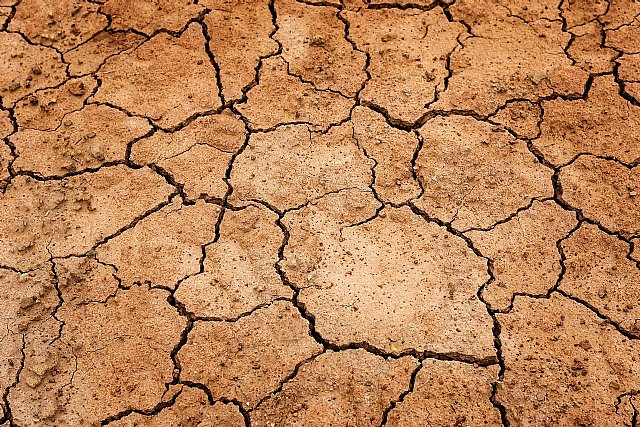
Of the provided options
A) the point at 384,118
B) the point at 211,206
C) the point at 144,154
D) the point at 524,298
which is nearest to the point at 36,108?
the point at 144,154

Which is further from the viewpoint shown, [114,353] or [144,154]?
[144,154]

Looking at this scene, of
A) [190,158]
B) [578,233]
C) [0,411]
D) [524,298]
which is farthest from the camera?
[190,158]

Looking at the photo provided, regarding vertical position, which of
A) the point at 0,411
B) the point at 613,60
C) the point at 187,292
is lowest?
the point at 0,411

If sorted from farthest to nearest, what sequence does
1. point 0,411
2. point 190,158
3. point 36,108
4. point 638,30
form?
1. point 638,30
2. point 36,108
3. point 190,158
4. point 0,411

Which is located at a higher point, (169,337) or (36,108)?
(36,108)

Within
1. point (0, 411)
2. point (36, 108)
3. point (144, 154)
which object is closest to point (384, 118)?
point (144, 154)

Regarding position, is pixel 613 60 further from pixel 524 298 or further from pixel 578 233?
pixel 524 298

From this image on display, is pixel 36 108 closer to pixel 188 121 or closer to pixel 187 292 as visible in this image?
pixel 188 121
